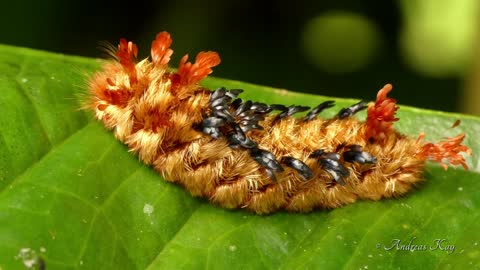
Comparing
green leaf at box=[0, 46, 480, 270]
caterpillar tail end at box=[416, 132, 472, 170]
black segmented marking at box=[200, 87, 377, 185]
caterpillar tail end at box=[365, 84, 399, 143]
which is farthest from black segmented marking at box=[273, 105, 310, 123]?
caterpillar tail end at box=[416, 132, 472, 170]

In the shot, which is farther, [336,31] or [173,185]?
[336,31]

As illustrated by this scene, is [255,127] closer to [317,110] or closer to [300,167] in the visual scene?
[300,167]

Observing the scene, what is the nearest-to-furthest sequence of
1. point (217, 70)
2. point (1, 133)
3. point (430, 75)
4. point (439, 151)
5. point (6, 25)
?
point (1, 133), point (439, 151), point (6, 25), point (217, 70), point (430, 75)

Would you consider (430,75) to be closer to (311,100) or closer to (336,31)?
(336,31)

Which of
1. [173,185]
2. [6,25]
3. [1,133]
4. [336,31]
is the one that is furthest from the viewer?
[336,31]

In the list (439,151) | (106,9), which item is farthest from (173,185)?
(106,9)

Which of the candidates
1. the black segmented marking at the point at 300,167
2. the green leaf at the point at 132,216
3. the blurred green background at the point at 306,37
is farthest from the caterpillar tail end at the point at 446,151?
the blurred green background at the point at 306,37

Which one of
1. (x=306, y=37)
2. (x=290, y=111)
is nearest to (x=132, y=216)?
(x=290, y=111)

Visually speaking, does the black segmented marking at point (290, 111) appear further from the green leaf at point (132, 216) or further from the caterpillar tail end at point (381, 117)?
the green leaf at point (132, 216)
